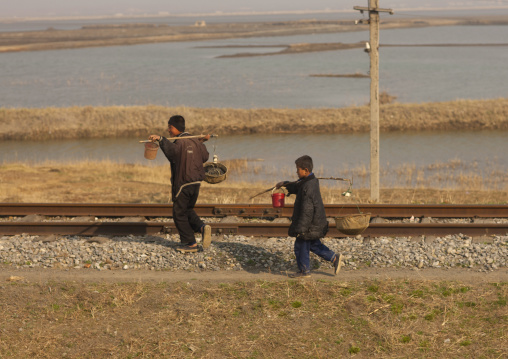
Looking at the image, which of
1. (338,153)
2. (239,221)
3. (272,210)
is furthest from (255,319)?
(338,153)

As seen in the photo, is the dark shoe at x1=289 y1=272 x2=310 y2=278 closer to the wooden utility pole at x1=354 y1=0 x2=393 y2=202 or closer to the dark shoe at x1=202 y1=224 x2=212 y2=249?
the dark shoe at x1=202 y1=224 x2=212 y2=249

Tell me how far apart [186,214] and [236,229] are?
5.22 feet

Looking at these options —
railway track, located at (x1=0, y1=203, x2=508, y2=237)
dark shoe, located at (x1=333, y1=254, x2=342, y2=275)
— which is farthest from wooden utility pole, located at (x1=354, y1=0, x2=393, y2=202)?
dark shoe, located at (x1=333, y1=254, x2=342, y2=275)

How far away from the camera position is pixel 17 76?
53938 millimetres

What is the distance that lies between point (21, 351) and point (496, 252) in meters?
6.73

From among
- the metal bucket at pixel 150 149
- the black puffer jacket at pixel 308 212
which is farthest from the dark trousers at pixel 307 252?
the metal bucket at pixel 150 149

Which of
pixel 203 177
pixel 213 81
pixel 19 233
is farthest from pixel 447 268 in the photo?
pixel 213 81

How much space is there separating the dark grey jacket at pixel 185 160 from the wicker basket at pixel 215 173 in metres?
0.72

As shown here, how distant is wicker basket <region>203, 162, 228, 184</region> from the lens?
10.5 meters

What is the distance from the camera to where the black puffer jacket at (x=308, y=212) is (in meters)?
8.57

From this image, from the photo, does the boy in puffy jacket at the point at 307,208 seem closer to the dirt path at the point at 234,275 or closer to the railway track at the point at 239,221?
the dirt path at the point at 234,275

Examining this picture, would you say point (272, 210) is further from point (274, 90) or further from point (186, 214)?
point (274, 90)

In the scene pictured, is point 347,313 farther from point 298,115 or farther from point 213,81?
point 213,81

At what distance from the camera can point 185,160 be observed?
9.66 m
